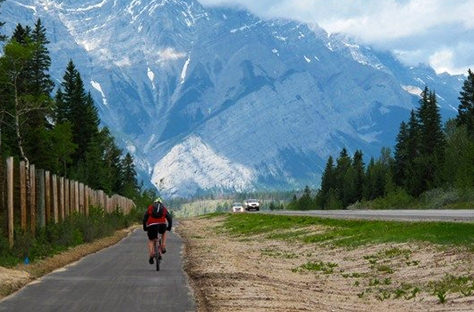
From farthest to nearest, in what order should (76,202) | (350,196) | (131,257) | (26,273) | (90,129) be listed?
1. (350,196)
2. (90,129)
3. (76,202)
4. (131,257)
5. (26,273)

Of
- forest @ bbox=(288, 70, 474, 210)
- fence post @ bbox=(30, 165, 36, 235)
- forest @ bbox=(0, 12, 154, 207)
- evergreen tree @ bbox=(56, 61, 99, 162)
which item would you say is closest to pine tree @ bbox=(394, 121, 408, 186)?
forest @ bbox=(288, 70, 474, 210)

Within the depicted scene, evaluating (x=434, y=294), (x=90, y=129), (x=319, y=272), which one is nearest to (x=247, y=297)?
(x=434, y=294)

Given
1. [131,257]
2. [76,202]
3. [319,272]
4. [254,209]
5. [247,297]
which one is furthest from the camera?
[254,209]

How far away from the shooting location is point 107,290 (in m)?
19.9

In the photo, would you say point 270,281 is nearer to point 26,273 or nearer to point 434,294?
point 434,294

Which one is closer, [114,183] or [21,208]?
[21,208]

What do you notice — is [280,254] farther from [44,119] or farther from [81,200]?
[44,119]

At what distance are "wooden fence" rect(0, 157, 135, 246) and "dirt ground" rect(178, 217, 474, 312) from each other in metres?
6.73

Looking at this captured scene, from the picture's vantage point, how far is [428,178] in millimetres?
120688

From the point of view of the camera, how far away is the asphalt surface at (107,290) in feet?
56.0

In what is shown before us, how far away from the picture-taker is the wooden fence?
29297mm

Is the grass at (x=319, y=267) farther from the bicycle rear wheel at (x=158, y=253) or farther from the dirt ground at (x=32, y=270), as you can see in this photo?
the dirt ground at (x=32, y=270)

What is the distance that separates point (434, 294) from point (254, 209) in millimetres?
116459

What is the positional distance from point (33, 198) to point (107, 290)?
52.6 ft
